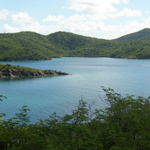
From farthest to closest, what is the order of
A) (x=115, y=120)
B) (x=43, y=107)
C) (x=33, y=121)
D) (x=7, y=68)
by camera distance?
1. (x=7, y=68)
2. (x=43, y=107)
3. (x=33, y=121)
4. (x=115, y=120)

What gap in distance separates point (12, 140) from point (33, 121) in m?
25.4

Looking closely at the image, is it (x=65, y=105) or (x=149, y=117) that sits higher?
(x=149, y=117)

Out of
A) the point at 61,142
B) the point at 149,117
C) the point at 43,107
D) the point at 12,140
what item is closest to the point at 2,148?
the point at 12,140

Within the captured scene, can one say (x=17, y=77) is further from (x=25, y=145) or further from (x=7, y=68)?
(x=25, y=145)

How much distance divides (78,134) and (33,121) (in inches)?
1007

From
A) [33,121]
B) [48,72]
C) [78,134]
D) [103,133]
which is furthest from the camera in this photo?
[48,72]

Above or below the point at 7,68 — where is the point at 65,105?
below

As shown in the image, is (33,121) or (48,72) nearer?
(33,121)

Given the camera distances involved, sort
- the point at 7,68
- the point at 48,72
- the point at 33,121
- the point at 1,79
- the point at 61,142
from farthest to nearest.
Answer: the point at 48,72
the point at 7,68
the point at 1,79
the point at 33,121
the point at 61,142

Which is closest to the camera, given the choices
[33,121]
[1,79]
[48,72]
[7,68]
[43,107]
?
[33,121]

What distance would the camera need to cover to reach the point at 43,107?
48.8m

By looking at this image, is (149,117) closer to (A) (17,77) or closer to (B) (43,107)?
(B) (43,107)

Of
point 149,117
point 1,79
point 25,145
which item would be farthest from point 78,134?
point 1,79

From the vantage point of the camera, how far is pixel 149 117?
1775cm
